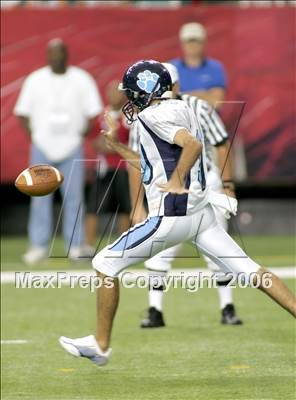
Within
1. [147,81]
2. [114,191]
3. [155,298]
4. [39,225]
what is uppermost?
[147,81]

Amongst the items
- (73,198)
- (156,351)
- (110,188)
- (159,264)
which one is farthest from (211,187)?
(110,188)

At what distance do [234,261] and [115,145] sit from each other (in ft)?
3.22

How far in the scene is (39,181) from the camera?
6723mm

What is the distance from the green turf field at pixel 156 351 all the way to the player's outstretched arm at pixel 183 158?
1.08 meters

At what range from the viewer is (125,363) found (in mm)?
7512

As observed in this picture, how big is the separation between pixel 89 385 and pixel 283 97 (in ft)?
27.3

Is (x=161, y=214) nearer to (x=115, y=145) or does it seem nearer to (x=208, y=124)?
(x=115, y=145)

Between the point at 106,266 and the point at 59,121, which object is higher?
the point at 106,266

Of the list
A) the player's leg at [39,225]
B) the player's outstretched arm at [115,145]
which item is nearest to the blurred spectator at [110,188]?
the player's leg at [39,225]

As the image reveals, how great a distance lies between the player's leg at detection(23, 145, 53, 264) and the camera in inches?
499

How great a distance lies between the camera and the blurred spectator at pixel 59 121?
1266cm

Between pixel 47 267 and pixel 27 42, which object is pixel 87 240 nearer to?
pixel 47 267

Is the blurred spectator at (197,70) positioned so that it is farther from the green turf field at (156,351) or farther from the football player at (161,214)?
the football player at (161,214)

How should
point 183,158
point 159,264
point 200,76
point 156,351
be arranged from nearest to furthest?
point 183,158, point 156,351, point 159,264, point 200,76
